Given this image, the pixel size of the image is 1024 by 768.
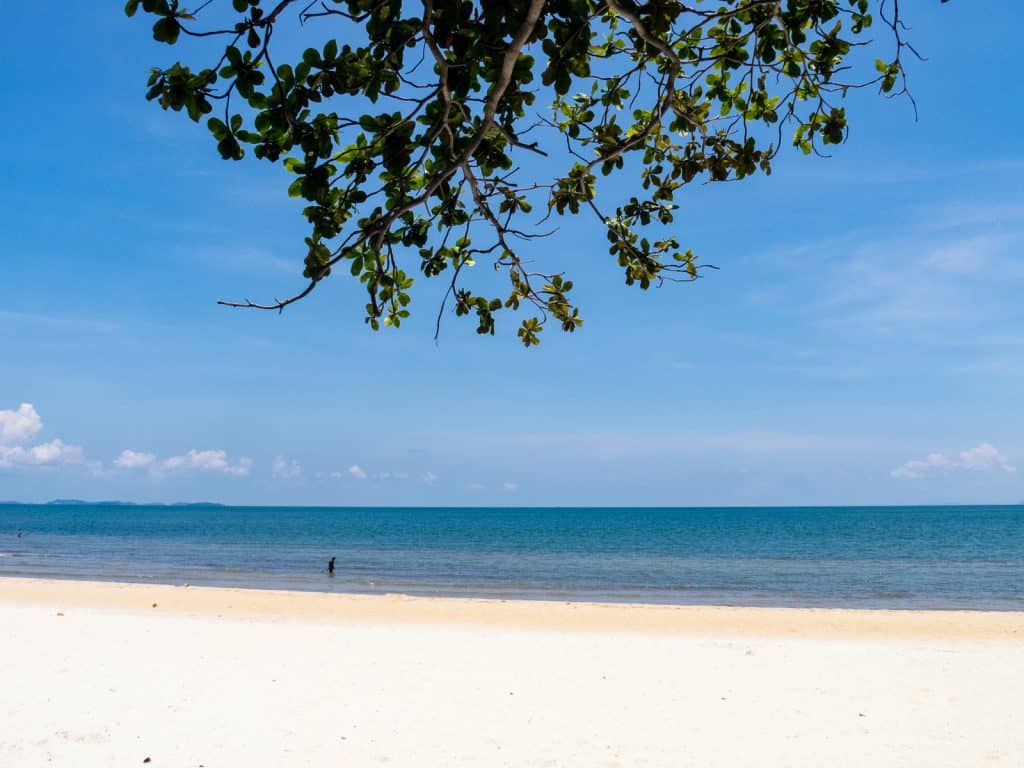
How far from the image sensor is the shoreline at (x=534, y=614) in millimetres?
16328

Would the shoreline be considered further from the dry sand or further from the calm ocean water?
the calm ocean water

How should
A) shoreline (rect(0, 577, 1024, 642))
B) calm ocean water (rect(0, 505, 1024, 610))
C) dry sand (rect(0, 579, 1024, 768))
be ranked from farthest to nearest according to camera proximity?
calm ocean water (rect(0, 505, 1024, 610)) < shoreline (rect(0, 577, 1024, 642)) < dry sand (rect(0, 579, 1024, 768))

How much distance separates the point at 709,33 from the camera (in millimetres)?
3986

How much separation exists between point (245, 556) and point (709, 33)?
44967 millimetres

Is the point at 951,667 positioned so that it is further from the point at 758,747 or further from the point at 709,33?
the point at 709,33

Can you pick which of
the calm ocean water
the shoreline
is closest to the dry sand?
the shoreline

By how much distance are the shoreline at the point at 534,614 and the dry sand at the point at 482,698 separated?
2.32 m

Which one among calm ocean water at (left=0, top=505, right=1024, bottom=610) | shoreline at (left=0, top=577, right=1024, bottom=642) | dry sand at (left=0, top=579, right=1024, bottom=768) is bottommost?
calm ocean water at (left=0, top=505, right=1024, bottom=610)

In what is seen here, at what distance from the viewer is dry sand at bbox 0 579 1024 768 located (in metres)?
6.41

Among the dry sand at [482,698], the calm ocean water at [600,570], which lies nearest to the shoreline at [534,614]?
the dry sand at [482,698]

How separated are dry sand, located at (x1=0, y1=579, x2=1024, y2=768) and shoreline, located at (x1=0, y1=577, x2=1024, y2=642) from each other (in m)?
2.32

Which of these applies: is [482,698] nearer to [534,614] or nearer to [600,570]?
[534,614]

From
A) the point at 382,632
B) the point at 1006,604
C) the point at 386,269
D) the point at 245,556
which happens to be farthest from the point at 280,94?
the point at 245,556

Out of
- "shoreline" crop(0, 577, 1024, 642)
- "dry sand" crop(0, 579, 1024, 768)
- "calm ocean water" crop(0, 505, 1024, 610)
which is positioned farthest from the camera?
"calm ocean water" crop(0, 505, 1024, 610)
